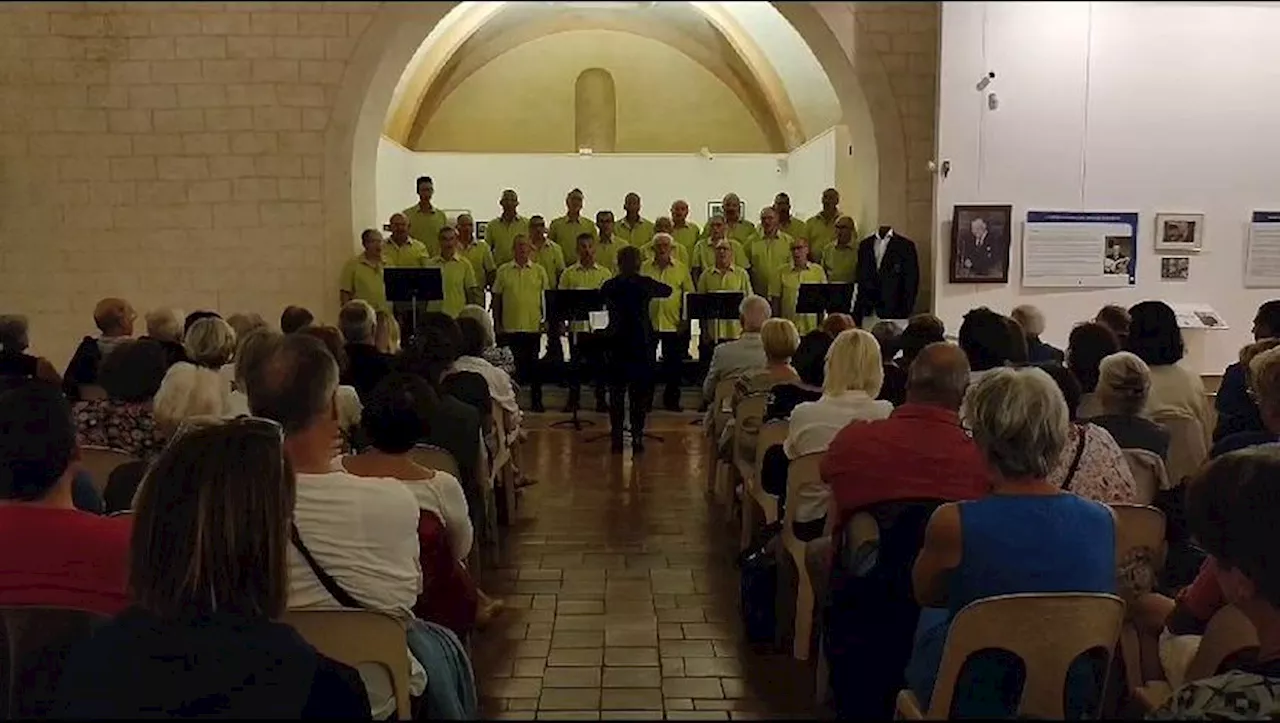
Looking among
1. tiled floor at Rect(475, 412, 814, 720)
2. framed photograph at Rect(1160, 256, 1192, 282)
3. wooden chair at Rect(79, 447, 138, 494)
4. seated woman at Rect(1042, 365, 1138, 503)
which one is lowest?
tiled floor at Rect(475, 412, 814, 720)

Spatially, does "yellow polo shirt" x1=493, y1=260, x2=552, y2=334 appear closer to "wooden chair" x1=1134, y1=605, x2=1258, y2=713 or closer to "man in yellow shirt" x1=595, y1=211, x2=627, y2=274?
"man in yellow shirt" x1=595, y1=211, x2=627, y2=274

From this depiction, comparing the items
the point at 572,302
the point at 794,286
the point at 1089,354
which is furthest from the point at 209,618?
the point at 794,286

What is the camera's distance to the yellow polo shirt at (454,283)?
973cm

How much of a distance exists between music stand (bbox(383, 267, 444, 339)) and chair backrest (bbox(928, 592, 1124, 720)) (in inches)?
269

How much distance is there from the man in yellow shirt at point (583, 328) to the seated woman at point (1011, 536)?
631 cm

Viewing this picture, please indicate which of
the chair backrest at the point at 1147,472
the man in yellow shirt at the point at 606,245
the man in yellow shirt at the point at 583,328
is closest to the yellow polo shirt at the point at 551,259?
the man in yellow shirt at the point at 583,328

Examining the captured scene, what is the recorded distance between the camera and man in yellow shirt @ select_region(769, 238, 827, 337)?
980cm

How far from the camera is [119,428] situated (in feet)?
12.6

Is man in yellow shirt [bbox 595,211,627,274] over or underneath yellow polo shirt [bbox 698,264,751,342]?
over

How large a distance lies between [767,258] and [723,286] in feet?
2.38

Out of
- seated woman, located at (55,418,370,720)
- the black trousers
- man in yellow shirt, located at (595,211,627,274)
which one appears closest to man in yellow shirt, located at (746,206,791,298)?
man in yellow shirt, located at (595,211,627,274)

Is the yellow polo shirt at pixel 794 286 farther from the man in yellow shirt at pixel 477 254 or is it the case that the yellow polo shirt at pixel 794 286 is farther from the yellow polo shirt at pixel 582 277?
the man in yellow shirt at pixel 477 254

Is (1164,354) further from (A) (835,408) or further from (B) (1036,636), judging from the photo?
(B) (1036,636)

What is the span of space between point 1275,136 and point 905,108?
9.29 ft
